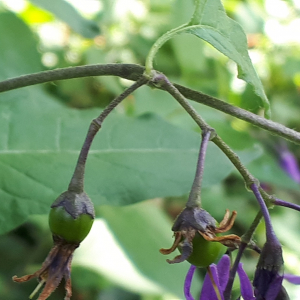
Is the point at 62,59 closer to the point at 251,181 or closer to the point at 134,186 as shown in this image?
the point at 134,186

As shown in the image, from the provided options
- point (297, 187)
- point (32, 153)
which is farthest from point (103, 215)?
point (297, 187)

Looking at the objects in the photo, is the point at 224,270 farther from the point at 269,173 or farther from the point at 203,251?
the point at 269,173

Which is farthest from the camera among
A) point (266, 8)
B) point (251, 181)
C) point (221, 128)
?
point (266, 8)

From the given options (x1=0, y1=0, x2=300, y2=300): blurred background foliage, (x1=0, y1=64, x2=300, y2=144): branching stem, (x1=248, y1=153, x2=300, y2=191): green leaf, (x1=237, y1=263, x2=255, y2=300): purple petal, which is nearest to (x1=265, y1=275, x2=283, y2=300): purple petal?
(x1=237, y1=263, x2=255, y2=300): purple petal

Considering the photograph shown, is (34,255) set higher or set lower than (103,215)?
lower

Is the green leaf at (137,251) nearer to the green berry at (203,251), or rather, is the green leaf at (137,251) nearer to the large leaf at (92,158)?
the large leaf at (92,158)

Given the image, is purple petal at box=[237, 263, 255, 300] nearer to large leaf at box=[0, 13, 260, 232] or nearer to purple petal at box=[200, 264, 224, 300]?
purple petal at box=[200, 264, 224, 300]

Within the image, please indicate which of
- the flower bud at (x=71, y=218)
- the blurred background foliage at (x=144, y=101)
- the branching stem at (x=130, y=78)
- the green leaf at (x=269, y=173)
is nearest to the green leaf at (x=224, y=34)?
the branching stem at (x=130, y=78)

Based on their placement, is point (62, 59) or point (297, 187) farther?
point (62, 59)
